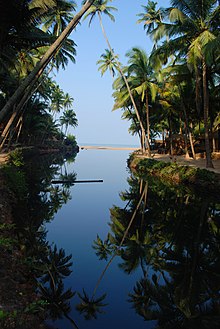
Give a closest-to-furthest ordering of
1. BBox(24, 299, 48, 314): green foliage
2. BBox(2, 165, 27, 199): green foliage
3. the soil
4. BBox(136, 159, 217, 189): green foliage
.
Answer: the soil, BBox(24, 299, 48, 314): green foliage, BBox(2, 165, 27, 199): green foliage, BBox(136, 159, 217, 189): green foliage

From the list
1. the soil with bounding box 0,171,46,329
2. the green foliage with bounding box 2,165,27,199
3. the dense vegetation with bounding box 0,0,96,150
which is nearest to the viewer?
the soil with bounding box 0,171,46,329

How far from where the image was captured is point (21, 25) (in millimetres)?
11938

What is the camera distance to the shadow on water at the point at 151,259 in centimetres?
490

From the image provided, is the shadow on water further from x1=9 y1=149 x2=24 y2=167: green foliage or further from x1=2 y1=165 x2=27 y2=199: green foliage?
x1=9 y1=149 x2=24 y2=167: green foliage

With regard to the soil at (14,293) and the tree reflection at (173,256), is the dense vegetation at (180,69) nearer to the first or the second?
the tree reflection at (173,256)

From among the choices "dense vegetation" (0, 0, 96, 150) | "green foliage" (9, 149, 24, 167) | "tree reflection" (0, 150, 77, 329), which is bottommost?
"tree reflection" (0, 150, 77, 329)

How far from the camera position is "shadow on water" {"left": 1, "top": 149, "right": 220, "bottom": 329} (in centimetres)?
490

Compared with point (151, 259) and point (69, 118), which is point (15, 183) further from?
point (69, 118)

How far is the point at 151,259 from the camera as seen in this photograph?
289 inches

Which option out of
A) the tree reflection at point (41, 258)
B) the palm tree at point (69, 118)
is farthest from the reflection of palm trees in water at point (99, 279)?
the palm tree at point (69, 118)

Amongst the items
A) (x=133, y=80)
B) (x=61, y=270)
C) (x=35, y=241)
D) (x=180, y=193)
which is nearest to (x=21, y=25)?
(x=35, y=241)

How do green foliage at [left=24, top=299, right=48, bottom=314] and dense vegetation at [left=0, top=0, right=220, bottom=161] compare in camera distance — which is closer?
green foliage at [left=24, top=299, right=48, bottom=314]

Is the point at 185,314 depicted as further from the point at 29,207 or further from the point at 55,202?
the point at 55,202

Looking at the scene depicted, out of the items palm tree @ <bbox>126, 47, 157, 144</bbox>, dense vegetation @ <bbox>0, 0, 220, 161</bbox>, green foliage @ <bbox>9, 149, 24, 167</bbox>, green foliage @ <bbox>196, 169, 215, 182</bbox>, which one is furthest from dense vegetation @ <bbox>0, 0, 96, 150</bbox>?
green foliage @ <bbox>196, 169, 215, 182</bbox>
